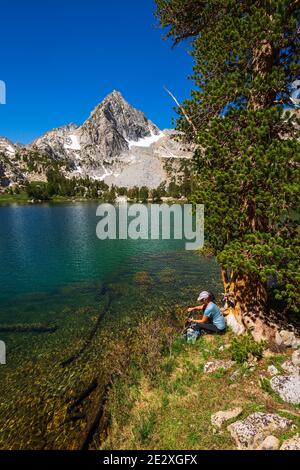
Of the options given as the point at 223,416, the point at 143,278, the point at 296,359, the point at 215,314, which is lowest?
the point at 143,278

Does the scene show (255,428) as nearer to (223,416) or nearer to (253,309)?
(223,416)

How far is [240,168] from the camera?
11023mm

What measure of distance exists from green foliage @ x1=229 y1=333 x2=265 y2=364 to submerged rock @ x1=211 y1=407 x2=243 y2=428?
99.5 inches

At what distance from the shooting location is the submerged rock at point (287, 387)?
984cm

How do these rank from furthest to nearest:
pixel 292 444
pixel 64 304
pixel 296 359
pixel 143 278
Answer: pixel 143 278, pixel 64 304, pixel 296 359, pixel 292 444

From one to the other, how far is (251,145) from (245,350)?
8429 millimetres

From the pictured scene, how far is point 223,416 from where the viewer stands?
9555mm

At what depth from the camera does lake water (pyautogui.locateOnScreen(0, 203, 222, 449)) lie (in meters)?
12.6

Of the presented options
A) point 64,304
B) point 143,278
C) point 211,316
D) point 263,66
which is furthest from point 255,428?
point 143,278

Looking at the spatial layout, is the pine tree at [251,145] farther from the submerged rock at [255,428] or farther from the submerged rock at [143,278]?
the submerged rock at [143,278]

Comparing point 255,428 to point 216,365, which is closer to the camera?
point 255,428

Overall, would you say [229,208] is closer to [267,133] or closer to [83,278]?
[267,133]

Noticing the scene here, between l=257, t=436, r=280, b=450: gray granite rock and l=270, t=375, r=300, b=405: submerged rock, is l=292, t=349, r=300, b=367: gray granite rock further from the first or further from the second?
l=257, t=436, r=280, b=450: gray granite rock

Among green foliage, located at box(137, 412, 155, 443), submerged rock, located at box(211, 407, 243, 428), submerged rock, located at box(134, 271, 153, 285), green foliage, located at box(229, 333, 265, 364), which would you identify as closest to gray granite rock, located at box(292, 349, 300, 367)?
green foliage, located at box(229, 333, 265, 364)
